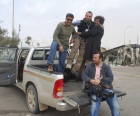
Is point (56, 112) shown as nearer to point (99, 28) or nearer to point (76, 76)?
point (76, 76)

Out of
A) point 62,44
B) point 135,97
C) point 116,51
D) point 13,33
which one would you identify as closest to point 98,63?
point 62,44

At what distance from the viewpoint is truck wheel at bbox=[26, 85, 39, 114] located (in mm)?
4254

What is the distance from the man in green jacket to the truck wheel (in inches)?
28.7

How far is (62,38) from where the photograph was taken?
4.86m

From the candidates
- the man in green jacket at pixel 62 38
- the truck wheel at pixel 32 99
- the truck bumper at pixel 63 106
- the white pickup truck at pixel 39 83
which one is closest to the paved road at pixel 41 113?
the truck wheel at pixel 32 99

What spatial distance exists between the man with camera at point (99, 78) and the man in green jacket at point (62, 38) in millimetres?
1068

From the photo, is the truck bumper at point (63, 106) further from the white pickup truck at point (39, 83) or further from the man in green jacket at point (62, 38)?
the man in green jacket at point (62, 38)

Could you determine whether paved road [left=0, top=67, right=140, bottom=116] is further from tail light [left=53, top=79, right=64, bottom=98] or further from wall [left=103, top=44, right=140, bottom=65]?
wall [left=103, top=44, right=140, bottom=65]

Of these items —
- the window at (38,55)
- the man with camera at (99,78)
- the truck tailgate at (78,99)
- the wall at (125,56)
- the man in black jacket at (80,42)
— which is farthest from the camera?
the wall at (125,56)

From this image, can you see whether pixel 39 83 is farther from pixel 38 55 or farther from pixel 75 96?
pixel 38 55

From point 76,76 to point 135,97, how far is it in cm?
234

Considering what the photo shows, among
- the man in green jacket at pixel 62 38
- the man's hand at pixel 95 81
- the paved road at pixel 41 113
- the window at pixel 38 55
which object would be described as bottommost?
the paved road at pixel 41 113

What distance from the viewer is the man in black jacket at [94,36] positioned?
4.66 metres

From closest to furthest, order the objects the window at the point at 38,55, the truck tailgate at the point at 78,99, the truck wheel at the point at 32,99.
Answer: the truck tailgate at the point at 78,99
the truck wheel at the point at 32,99
the window at the point at 38,55
